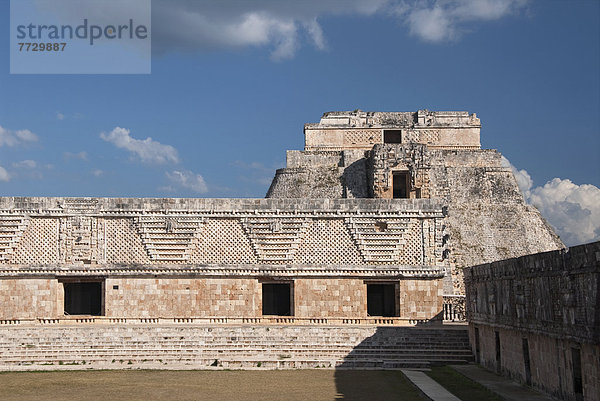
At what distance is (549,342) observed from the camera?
1226cm

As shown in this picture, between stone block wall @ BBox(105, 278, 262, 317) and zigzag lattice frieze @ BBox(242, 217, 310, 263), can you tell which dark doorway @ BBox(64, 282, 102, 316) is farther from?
zigzag lattice frieze @ BBox(242, 217, 310, 263)

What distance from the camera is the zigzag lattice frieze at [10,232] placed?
2112 centimetres

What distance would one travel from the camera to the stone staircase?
56.1ft

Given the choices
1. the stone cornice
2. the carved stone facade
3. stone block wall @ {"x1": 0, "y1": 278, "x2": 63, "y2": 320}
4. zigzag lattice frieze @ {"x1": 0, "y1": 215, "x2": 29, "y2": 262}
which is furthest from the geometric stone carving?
zigzag lattice frieze @ {"x1": 0, "y1": 215, "x2": 29, "y2": 262}

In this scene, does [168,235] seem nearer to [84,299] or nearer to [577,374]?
[84,299]

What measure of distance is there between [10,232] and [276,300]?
9.06 m

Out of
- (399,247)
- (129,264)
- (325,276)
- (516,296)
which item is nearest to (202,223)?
(129,264)

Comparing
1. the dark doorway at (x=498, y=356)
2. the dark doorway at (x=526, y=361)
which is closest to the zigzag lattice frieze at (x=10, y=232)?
the dark doorway at (x=498, y=356)

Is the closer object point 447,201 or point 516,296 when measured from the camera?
point 516,296

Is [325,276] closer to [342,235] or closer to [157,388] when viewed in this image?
[342,235]

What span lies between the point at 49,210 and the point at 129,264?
120 inches

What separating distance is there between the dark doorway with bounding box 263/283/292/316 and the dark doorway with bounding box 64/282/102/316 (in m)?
5.75

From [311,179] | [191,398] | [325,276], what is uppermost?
[311,179]

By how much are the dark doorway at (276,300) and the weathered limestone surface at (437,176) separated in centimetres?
573
